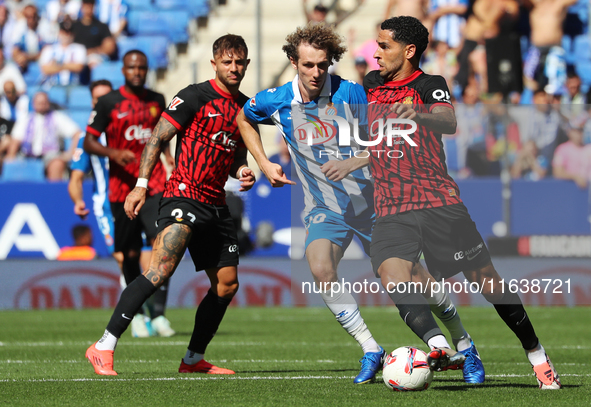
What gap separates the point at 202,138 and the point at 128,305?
4.03ft

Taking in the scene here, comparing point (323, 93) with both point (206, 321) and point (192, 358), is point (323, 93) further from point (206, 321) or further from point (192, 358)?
point (192, 358)

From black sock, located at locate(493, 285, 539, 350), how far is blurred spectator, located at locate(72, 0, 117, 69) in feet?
43.5

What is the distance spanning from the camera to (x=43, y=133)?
14.6 meters

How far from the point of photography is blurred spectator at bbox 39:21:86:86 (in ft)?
55.1

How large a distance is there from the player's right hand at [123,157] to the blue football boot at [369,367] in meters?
3.42

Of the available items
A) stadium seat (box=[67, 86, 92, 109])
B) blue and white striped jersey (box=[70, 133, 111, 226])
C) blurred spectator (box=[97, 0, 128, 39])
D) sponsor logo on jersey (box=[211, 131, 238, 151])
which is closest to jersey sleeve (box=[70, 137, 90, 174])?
blue and white striped jersey (box=[70, 133, 111, 226])

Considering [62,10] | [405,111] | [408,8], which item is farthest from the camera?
[62,10]

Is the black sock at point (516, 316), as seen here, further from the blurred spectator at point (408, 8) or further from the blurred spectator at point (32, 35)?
the blurred spectator at point (32, 35)

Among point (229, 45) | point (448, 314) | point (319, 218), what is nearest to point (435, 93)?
point (319, 218)

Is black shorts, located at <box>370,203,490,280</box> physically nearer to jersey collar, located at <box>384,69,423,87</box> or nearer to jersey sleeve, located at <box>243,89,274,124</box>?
jersey collar, located at <box>384,69,423,87</box>

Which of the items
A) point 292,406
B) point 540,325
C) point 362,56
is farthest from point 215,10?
point 292,406

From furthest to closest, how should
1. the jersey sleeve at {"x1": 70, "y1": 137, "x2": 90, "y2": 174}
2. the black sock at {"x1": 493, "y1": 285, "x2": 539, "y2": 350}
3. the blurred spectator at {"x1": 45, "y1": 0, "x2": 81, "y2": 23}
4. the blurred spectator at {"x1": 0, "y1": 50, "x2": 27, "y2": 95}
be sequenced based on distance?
1. the blurred spectator at {"x1": 45, "y1": 0, "x2": 81, "y2": 23}
2. the blurred spectator at {"x1": 0, "y1": 50, "x2": 27, "y2": 95}
3. the jersey sleeve at {"x1": 70, "y1": 137, "x2": 90, "y2": 174}
4. the black sock at {"x1": 493, "y1": 285, "x2": 539, "y2": 350}

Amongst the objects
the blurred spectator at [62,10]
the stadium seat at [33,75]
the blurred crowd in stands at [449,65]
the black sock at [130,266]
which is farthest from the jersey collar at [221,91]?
the blurred spectator at [62,10]

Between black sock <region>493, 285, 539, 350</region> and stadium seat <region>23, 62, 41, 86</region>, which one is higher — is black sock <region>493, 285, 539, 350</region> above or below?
below
